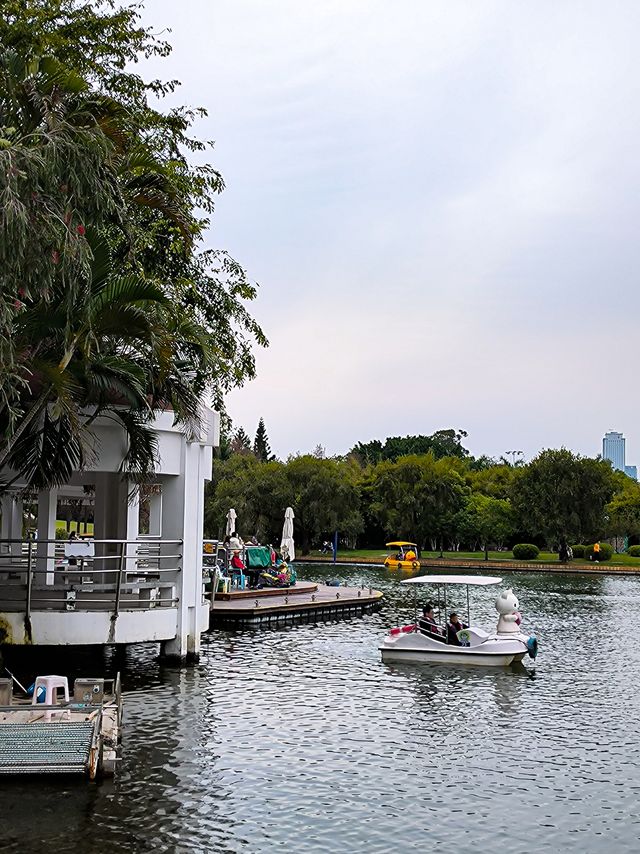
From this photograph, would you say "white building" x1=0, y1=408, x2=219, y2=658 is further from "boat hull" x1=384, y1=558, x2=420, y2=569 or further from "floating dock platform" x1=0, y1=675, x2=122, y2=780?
"boat hull" x1=384, y1=558, x2=420, y2=569

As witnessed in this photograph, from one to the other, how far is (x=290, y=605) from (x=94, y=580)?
32.3ft

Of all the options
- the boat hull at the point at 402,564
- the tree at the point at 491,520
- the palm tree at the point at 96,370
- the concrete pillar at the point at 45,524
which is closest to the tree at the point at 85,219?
the palm tree at the point at 96,370

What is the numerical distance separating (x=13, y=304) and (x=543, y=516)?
69.7 m

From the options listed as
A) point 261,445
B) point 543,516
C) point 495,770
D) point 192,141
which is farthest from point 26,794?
point 261,445

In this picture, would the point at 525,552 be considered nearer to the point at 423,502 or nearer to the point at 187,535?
the point at 423,502

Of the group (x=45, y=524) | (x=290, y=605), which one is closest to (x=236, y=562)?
(x=290, y=605)

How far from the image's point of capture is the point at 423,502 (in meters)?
82.9

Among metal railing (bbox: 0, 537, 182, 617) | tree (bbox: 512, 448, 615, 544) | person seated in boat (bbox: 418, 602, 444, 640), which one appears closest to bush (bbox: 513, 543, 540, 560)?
tree (bbox: 512, 448, 615, 544)

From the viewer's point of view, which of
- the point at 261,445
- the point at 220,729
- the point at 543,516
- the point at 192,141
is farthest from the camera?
the point at 261,445

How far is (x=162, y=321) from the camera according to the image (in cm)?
1727

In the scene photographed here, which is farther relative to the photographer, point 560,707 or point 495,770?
point 560,707

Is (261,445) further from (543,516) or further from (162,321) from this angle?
(162,321)

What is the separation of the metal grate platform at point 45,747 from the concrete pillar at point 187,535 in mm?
8086

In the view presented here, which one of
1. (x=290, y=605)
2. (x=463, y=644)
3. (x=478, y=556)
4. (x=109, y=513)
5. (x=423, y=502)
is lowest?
(x=463, y=644)
